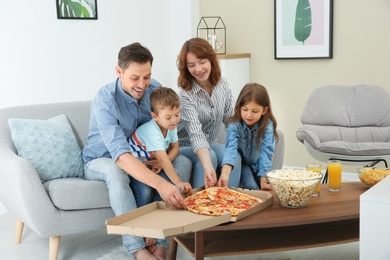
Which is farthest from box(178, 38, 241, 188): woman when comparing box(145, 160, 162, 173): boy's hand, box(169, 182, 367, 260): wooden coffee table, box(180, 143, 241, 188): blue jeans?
box(169, 182, 367, 260): wooden coffee table

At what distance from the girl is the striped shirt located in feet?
0.55

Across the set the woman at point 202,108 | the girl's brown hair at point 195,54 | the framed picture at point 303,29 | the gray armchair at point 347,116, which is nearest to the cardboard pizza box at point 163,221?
the woman at point 202,108

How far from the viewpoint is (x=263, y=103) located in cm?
299

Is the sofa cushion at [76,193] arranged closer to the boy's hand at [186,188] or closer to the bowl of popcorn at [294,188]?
the boy's hand at [186,188]

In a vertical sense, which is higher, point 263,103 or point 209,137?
point 263,103

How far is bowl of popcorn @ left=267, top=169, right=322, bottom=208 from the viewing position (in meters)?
2.34

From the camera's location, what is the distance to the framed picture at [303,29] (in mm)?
4641

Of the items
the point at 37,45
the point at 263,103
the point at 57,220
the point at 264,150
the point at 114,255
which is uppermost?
the point at 37,45

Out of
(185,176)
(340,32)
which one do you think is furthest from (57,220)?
(340,32)

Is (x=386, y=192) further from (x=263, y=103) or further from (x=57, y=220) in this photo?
(x=57, y=220)

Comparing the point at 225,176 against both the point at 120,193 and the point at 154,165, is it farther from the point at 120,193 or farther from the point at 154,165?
the point at 120,193

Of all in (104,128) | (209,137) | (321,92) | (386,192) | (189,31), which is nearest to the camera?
(386,192)

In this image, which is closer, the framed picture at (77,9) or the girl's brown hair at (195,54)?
the girl's brown hair at (195,54)

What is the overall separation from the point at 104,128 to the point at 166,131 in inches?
14.2
